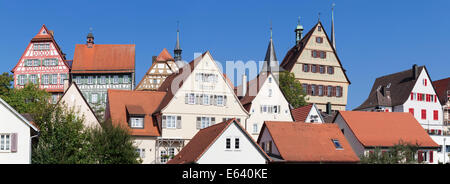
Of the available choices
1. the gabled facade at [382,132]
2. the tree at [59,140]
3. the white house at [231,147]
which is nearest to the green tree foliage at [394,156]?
the gabled facade at [382,132]

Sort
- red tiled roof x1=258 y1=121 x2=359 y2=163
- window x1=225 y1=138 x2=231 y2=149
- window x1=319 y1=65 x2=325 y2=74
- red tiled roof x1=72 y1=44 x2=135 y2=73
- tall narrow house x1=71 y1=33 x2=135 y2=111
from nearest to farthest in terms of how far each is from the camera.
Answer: window x1=225 y1=138 x2=231 y2=149 → red tiled roof x1=258 y1=121 x2=359 y2=163 → window x1=319 y1=65 x2=325 y2=74 → tall narrow house x1=71 y1=33 x2=135 y2=111 → red tiled roof x1=72 y1=44 x2=135 y2=73

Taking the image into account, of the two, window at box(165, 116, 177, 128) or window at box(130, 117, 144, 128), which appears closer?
window at box(130, 117, 144, 128)

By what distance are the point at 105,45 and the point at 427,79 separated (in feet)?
141

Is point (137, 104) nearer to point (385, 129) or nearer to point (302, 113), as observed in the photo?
point (302, 113)

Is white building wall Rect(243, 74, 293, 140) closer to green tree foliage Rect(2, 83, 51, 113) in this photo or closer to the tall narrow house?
green tree foliage Rect(2, 83, 51, 113)

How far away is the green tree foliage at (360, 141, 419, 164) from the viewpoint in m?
41.9

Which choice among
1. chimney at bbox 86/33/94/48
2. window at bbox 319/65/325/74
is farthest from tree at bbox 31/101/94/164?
chimney at bbox 86/33/94/48

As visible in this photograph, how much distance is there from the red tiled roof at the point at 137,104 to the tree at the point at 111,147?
7536 millimetres

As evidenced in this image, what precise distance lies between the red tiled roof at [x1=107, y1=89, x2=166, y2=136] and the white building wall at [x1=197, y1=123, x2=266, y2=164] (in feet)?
30.3

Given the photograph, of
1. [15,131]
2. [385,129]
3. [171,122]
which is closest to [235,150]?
[171,122]

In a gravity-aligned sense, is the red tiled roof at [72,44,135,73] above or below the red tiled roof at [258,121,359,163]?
above

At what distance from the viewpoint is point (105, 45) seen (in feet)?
271

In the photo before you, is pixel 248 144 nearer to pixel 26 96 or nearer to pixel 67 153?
pixel 67 153
